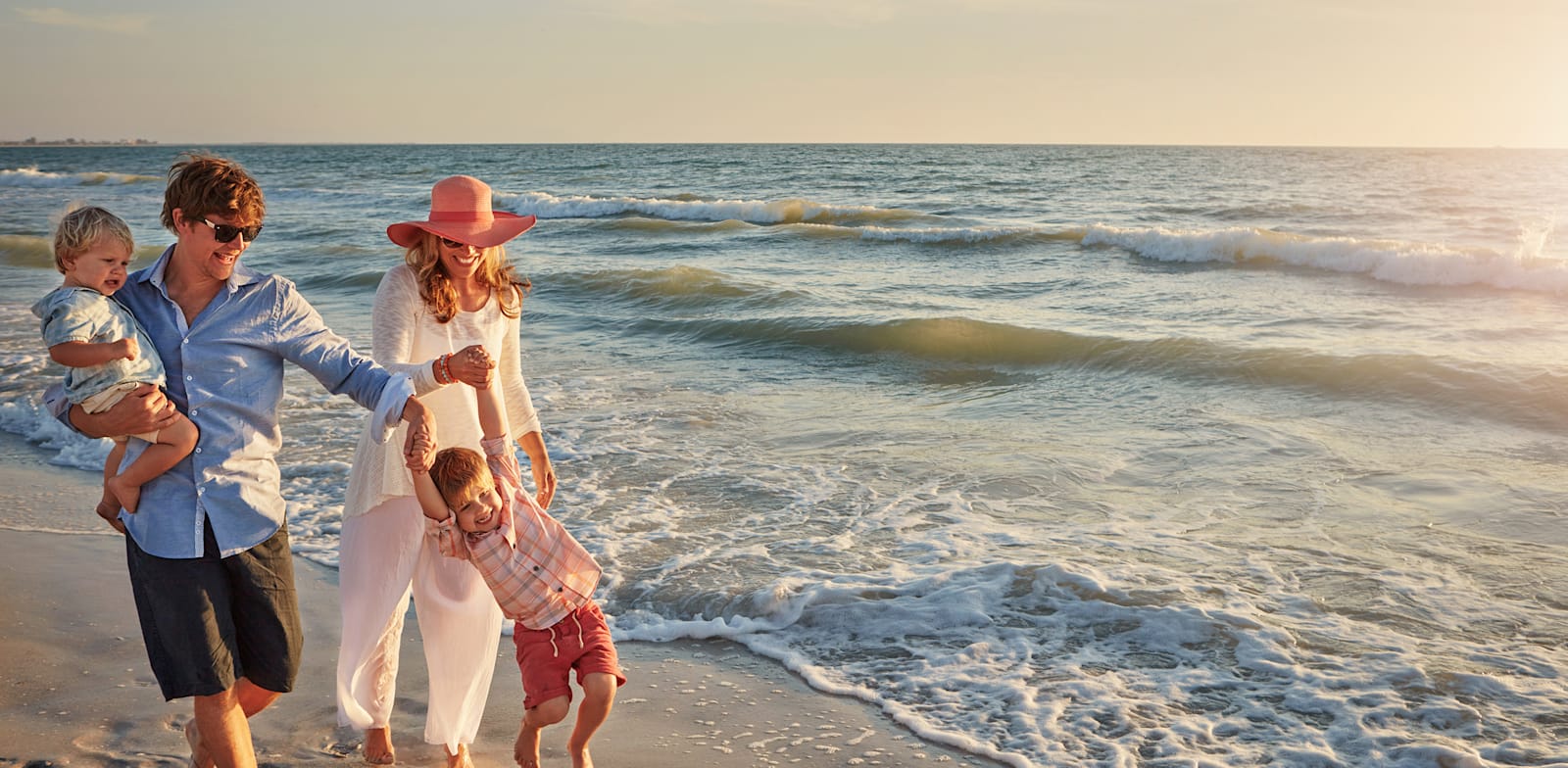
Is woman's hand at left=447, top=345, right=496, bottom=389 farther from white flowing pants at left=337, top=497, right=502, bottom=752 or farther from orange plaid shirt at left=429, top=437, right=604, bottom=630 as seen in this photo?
white flowing pants at left=337, top=497, right=502, bottom=752

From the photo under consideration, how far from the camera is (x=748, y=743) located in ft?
12.9

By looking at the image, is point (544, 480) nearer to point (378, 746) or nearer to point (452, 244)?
point (452, 244)

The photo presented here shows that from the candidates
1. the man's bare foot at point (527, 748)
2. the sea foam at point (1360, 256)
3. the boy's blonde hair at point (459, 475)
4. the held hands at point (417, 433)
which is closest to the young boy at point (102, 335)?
the held hands at point (417, 433)

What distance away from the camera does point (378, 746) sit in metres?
3.66

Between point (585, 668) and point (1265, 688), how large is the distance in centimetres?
262

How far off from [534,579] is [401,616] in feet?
1.96

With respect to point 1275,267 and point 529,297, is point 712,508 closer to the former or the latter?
point 529,297

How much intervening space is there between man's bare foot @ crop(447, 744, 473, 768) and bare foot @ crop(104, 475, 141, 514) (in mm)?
1288

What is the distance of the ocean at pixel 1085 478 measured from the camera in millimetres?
4328

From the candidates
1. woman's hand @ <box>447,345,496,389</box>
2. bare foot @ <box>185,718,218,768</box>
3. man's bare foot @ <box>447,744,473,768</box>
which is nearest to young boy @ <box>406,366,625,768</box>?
woman's hand @ <box>447,345,496,389</box>

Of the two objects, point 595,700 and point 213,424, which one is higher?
point 213,424

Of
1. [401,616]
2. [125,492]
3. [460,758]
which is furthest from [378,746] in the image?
[125,492]

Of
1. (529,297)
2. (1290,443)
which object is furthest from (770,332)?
(1290,443)

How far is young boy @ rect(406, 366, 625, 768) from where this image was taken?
10.3 feet
